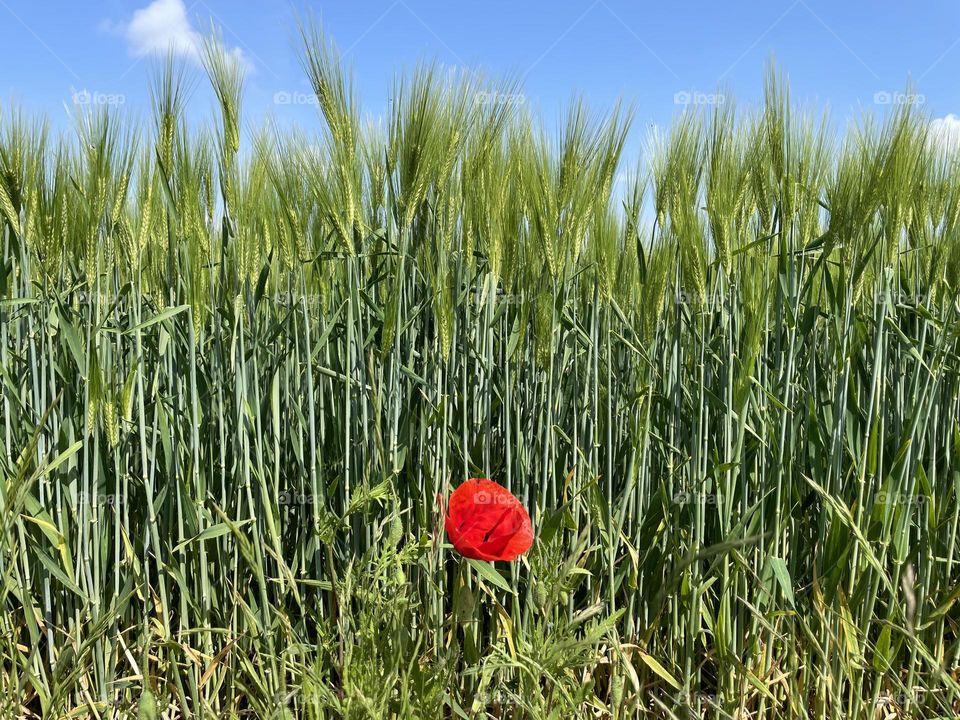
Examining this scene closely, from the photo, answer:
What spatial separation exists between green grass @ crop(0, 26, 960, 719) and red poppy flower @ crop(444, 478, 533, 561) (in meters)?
0.12

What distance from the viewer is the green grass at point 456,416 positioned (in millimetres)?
1431

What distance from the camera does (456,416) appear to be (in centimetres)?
163

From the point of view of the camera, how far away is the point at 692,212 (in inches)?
58.7

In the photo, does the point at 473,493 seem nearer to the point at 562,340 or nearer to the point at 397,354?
the point at 397,354

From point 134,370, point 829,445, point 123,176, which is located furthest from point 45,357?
point 829,445

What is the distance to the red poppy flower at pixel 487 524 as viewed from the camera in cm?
128

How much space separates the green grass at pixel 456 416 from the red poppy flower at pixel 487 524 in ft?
0.40

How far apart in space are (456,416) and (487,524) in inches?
15.1

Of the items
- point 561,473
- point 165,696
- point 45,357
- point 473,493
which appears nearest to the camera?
point 473,493

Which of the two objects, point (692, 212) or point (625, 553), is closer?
point (692, 212)

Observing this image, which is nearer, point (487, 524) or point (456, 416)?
point (487, 524)

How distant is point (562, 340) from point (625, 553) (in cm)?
49

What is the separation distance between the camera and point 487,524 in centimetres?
129

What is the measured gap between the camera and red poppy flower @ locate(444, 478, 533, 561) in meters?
1.28
